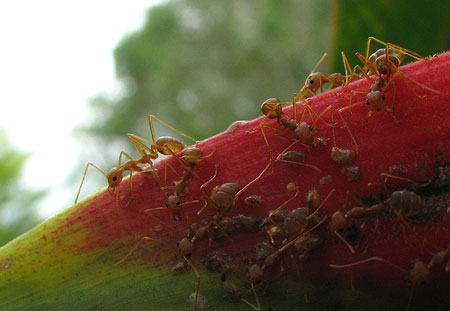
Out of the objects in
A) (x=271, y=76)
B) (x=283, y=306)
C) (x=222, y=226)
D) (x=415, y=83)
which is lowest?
(x=271, y=76)

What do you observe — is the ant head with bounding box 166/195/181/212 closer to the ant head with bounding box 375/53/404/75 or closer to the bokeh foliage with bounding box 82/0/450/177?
the ant head with bounding box 375/53/404/75

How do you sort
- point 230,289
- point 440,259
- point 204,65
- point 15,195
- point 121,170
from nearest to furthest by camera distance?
point 440,259 < point 230,289 < point 121,170 < point 15,195 < point 204,65

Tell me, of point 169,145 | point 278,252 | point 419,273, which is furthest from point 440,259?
point 169,145

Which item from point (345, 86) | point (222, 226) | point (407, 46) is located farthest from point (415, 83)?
point (407, 46)

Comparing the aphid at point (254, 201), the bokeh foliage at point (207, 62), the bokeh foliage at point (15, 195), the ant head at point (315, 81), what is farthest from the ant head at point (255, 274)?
the bokeh foliage at point (207, 62)

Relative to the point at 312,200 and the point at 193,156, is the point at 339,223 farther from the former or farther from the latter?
the point at 193,156

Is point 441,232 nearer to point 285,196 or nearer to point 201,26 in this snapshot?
point 285,196

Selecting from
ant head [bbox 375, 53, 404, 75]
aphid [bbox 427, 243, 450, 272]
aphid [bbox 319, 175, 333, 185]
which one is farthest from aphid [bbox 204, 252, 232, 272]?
ant head [bbox 375, 53, 404, 75]
